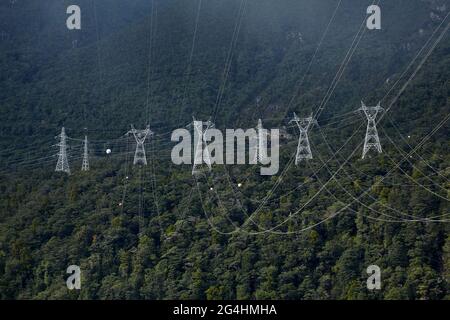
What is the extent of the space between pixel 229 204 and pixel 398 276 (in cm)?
1414

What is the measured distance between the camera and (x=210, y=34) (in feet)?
320

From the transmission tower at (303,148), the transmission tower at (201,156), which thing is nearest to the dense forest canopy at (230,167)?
the transmission tower at (303,148)

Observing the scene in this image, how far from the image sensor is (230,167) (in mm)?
55406

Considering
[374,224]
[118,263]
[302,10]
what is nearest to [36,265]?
[118,263]

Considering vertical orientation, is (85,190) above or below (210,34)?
below

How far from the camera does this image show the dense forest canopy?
4191 centimetres

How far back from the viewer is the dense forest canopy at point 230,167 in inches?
1650

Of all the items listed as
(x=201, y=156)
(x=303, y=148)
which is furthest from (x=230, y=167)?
(x=303, y=148)

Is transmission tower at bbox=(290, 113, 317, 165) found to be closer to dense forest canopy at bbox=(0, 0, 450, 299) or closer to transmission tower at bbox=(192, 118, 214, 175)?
dense forest canopy at bbox=(0, 0, 450, 299)

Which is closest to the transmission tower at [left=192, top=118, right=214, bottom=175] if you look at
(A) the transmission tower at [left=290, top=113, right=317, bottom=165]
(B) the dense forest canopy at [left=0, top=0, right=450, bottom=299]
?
(B) the dense forest canopy at [left=0, top=0, right=450, bottom=299]

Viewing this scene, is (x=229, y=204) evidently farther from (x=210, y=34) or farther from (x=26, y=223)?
(x=210, y=34)

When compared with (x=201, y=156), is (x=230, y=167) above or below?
below

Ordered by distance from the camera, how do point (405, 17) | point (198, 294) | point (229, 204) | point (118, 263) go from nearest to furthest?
point (198, 294) → point (118, 263) → point (229, 204) → point (405, 17)

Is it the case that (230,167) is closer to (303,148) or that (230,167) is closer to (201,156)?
(201,156)
